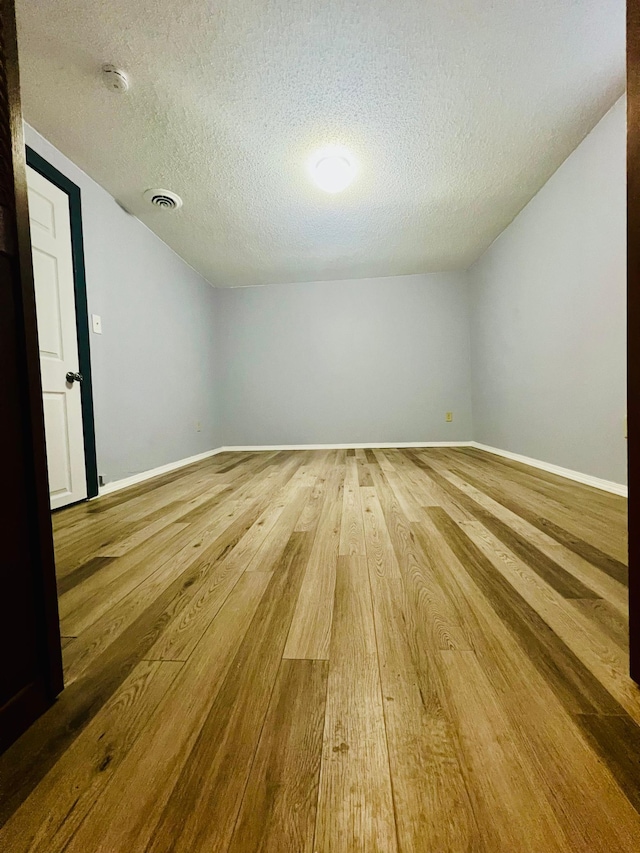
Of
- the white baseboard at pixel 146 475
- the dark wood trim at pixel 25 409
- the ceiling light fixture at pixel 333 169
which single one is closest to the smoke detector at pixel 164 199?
the ceiling light fixture at pixel 333 169

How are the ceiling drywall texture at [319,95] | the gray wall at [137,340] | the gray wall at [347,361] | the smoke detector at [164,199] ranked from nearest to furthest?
the ceiling drywall texture at [319,95] → the gray wall at [137,340] → the smoke detector at [164,199] → the gray wall at [347,361]

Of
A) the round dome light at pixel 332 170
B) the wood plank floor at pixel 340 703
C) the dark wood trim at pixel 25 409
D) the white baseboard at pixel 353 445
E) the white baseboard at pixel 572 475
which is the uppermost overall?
the round dome light at pixel 332 170

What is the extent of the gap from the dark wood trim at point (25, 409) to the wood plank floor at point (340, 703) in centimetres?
6

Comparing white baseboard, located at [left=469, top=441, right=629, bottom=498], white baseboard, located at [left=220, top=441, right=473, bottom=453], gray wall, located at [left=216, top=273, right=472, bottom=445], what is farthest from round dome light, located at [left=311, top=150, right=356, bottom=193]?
white baseboard, located at [left=220, top=441, right=473, bottom=453]

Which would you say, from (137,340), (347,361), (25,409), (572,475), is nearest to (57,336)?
(137,340)

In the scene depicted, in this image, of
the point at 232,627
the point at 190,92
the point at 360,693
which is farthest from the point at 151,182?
the point at 360,693

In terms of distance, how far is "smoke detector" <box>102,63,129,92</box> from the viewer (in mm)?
1758

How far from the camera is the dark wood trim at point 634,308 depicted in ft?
1.99

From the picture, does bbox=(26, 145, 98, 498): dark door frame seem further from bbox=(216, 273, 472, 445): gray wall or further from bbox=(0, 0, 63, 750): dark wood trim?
bbox=(216, 273, 472, 445): gray wall

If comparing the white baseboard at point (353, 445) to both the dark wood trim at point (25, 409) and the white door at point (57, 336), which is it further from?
the dark wood trim at point (25, 409)

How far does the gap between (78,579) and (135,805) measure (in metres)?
0.94

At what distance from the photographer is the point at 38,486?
25.6 inches

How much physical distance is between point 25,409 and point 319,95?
228cm

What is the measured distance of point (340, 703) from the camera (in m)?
0.66
